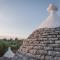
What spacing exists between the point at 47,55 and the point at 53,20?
183cm

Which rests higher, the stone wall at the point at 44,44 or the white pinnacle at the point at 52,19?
the white pinnacle at the point at 52,19

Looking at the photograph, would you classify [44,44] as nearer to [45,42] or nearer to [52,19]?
[45,42]

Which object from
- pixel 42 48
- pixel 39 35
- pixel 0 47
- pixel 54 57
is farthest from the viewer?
pixel 0 47

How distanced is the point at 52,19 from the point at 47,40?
3.85 feet

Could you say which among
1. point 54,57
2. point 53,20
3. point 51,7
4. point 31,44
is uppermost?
point 51,7

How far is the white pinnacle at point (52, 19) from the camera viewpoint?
8.76 metres

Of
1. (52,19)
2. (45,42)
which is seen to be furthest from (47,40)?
(52,19)

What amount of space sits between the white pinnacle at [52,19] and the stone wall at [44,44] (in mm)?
189

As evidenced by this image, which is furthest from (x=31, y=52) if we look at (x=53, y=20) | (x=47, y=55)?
(x=53, y=20)

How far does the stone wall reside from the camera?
783 centimetres

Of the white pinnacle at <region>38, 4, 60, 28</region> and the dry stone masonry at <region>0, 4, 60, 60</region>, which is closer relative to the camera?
the dry stone masonry at <region>0, 4, 60, 60</region>

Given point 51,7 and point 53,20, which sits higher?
point 51,7

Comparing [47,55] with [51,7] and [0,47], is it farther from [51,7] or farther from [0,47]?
[0,47]

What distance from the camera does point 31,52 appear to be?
8.48 m
